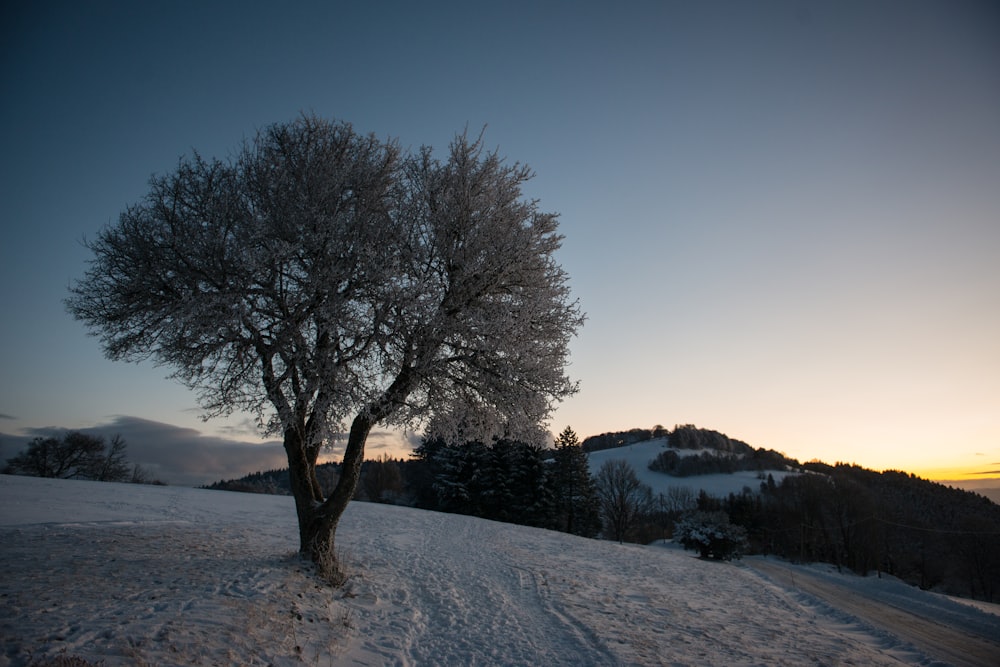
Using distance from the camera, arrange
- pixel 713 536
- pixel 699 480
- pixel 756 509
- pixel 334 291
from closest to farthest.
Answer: pixel 334 291 → pixel 713 536 → pixel 756 509 → pixel 699 480

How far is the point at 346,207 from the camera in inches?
353

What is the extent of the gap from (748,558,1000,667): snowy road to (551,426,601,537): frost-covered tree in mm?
20681

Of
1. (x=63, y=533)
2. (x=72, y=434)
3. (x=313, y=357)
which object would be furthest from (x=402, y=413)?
(x=72, y=434)

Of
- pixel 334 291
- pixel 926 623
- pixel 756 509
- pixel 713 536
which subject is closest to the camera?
pixel 334 291

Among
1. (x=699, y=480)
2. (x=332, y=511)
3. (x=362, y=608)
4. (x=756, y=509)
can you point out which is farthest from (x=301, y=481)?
(x=699, y=480)

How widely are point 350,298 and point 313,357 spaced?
49.3 inches

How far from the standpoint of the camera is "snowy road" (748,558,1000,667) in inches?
468

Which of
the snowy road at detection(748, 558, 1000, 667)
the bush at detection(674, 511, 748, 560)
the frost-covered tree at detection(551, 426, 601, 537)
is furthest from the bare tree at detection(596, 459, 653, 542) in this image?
the snowy road at detection(748, 558, 1000, 667)

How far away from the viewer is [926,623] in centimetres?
1611

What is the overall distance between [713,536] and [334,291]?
3325cm

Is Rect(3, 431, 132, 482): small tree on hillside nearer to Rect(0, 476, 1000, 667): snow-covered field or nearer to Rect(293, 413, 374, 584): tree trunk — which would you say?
Rect(0, 476, 1000, 667): snow-covered field

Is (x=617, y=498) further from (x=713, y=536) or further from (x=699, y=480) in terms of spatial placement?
(x=699, y=480)

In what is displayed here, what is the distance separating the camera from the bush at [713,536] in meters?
31.5

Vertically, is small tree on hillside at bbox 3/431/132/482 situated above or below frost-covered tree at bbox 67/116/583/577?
below
